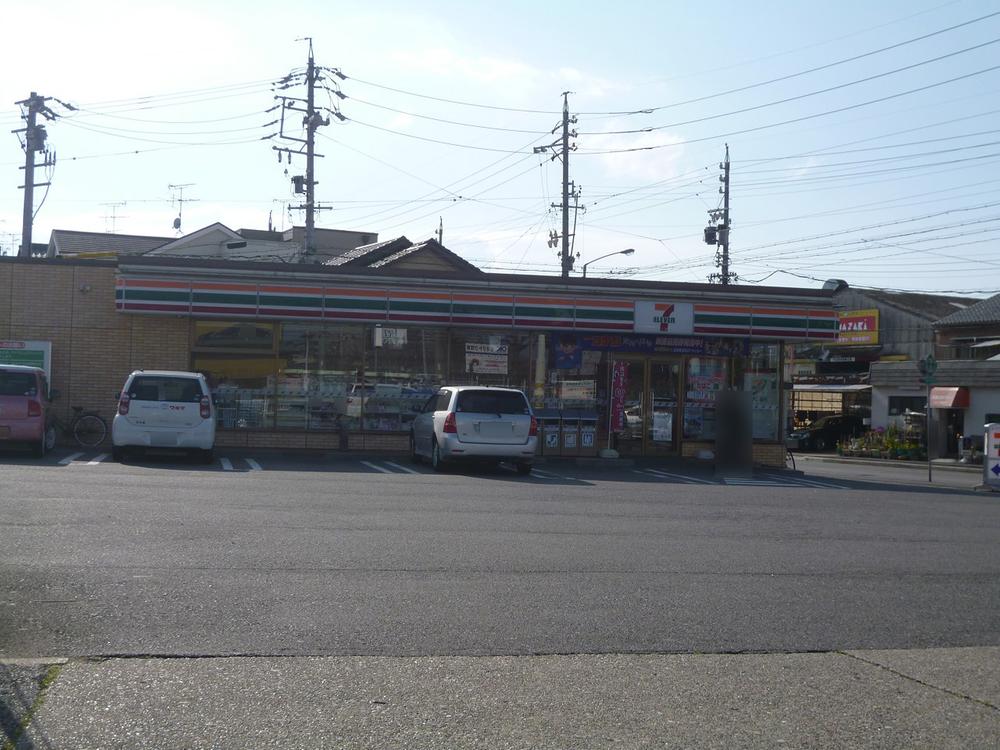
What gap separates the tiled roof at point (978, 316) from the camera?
46.1 metres

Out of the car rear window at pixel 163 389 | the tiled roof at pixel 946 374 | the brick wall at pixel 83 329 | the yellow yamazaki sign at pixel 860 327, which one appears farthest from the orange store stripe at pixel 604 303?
the yellow yamazaki sign at pixel 860 327

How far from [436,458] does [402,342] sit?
518cm

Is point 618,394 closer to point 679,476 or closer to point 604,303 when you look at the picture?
point 604,303

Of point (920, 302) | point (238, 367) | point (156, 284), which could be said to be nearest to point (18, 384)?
point (156, 284)

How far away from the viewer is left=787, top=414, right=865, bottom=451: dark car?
4544 cm

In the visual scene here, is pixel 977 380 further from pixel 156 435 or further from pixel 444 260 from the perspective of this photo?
pixel 156 435

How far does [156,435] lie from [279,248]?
35976mm

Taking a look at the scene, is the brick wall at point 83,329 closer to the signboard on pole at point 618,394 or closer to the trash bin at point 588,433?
the trash bin at point 588,433

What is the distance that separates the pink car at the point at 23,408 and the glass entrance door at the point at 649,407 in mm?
12833

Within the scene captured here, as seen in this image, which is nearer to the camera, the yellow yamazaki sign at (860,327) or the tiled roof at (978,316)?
the tiled roof at (978,316)

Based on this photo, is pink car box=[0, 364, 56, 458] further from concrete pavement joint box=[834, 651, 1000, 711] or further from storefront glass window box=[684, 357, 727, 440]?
concrete pavement joint box=[834, 651, 1000, 711]

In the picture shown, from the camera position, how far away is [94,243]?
48.1 m

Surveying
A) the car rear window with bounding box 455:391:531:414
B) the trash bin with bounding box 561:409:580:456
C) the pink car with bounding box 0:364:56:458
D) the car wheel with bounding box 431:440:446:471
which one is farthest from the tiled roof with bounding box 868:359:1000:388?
the pink car with bounding box 0:364:56:458

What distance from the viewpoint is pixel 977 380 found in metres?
39.3
